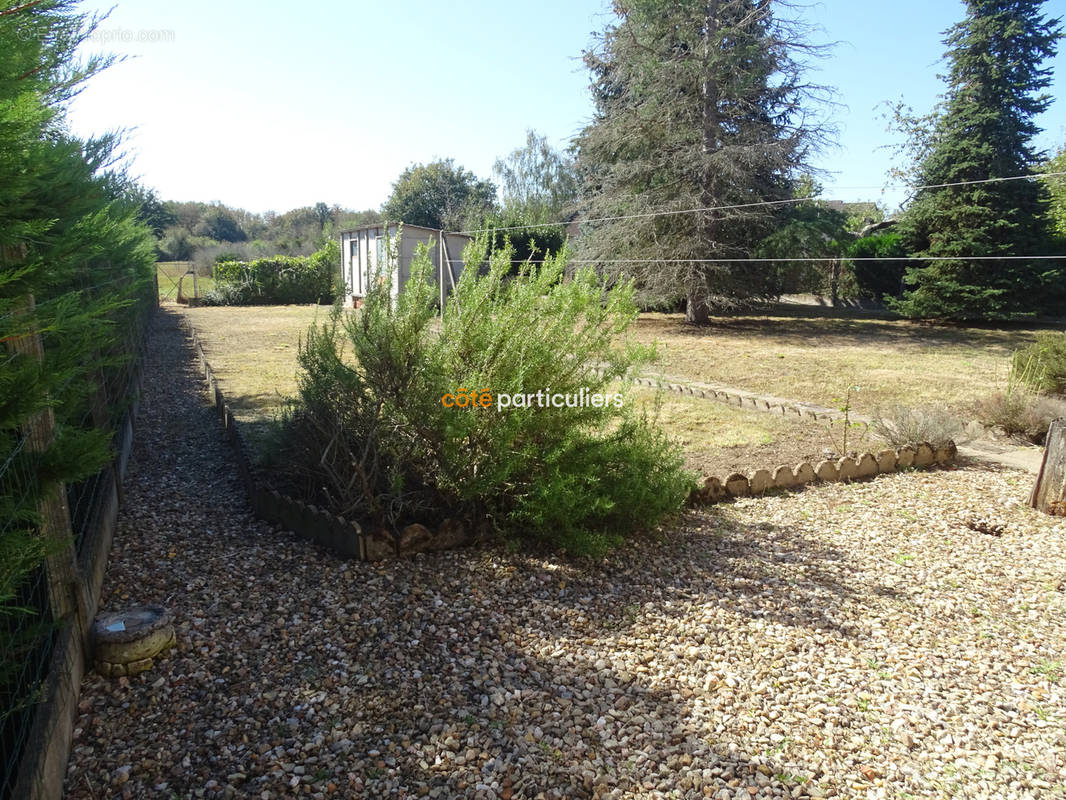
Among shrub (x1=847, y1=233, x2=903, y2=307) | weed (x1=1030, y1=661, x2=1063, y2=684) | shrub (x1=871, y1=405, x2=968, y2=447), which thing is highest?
shrub (x1=847, y1=233, x2=903, y2=307)

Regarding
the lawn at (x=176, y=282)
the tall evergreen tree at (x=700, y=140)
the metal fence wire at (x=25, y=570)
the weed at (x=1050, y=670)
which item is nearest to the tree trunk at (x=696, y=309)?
the tall evergreen tree at (x=700, y=140)

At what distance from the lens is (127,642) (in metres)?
2.27

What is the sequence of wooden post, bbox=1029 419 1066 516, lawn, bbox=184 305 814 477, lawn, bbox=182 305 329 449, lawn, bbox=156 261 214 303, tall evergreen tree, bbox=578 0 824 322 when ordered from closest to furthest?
1. wooden post, bbox=1029 419 1066 516
2. lawn, bbox=184 305 814 477
3. lawn, bbox=182 305 329 449
4. tall evergreen tree, bbox=578 0 824 322
5. lawn, bbox=156 261 214 303

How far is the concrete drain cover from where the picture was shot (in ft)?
7.45

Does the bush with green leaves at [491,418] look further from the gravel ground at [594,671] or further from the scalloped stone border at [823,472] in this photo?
the scalloped stone border at [823,472]

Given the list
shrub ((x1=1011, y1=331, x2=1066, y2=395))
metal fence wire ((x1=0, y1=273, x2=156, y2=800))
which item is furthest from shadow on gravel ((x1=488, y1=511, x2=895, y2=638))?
shrub ((x1=1011, y1=331, x2=1066, y2=395))

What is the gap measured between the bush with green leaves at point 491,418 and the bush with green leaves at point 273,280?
19069mm

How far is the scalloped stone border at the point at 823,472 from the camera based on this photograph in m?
4.27

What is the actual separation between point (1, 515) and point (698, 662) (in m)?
2.16

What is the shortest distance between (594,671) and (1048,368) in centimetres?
649

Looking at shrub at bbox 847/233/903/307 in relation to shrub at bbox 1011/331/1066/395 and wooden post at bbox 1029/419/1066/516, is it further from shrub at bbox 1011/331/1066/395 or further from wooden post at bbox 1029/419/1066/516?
wooden post at bbox 1029/419/1066/516

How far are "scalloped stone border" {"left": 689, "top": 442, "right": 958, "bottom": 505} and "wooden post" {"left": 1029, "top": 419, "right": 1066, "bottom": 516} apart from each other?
87 cm

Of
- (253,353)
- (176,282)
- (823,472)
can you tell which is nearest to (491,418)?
(823,472)

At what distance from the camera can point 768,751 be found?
2031 millimetres
